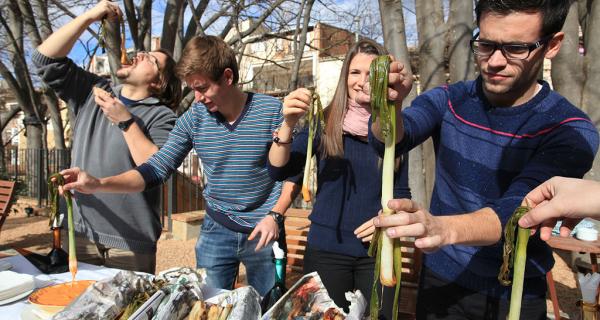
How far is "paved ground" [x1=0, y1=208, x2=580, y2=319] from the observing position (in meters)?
5.45

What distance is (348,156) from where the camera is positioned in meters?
2.23

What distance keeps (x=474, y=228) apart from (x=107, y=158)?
216 cm

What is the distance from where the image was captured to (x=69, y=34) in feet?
8.11

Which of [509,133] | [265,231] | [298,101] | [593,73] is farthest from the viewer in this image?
[593,73]

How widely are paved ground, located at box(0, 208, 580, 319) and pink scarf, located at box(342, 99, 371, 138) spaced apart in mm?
4037

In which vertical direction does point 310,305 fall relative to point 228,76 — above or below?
below

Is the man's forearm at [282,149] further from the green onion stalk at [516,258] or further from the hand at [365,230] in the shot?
the green onion stalk at [516,258]

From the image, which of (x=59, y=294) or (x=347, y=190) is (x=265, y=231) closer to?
(x=347, y=190)

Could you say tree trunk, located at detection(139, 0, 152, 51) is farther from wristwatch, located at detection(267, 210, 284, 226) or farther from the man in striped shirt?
wristwatch, located at detection(267, 210, 284, 226)

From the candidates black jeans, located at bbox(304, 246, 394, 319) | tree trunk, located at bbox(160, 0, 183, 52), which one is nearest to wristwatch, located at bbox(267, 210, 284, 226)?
black jeans, located at bbox(304, 246, 394, 319)

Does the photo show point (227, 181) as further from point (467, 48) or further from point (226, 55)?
point (467, 48)

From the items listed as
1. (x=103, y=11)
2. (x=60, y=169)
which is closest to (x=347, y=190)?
(x=103, y=11)

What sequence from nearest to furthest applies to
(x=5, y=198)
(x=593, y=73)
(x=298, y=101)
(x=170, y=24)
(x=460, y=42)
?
(x=298, y=101) → (x=460, y=42) → (x=593, y=73) → (x=5, y=198) → (x=170, y=24)

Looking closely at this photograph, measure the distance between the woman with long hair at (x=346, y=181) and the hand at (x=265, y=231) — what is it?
0.22 m
